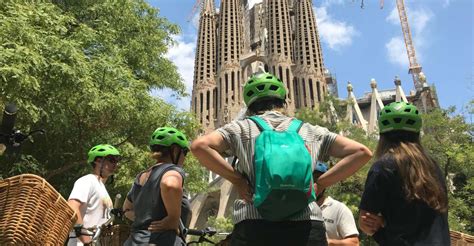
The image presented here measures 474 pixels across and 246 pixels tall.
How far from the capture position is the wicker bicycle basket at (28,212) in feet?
7.82

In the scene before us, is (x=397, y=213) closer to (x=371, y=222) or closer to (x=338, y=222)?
(x=371, y=222)

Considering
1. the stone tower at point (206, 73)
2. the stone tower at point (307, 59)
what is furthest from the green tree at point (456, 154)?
the stone tower at point (206, 73)

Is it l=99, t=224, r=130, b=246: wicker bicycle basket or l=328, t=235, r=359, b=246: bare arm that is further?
l=328, t=235, r=359, b=246: bare arm

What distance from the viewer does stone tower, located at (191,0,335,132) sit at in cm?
5309

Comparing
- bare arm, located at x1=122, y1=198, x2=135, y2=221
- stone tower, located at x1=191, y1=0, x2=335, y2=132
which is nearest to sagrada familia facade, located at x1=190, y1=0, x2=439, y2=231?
stone tower, located at x1=191, y1=0, x2=335, y2=132

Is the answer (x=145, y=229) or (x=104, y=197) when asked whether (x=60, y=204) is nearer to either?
(x=145, y=229)

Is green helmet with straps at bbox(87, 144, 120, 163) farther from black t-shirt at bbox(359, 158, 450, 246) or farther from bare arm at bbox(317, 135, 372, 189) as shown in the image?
black t-shirt at bbox(359, 158, 450, 246)

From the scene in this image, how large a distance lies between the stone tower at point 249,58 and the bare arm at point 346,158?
48132 mm

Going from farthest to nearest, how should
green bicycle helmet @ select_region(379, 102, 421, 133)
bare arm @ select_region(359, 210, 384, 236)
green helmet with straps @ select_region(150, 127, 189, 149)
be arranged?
green helmet with straps @ select_region(150, 127, 189, 149) < green bicycle helmet @ select_region(379, 102, 421, 133) < bare arm @ select_region(359, 210, 384, 236)

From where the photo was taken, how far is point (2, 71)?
6.41 metres

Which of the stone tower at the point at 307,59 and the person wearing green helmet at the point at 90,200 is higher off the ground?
the stone tower at the point at 307,59

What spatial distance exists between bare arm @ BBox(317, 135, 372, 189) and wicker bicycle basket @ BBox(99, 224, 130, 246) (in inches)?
56.1

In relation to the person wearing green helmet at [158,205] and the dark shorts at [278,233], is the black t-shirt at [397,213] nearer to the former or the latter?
the dark shorts at [278,233]

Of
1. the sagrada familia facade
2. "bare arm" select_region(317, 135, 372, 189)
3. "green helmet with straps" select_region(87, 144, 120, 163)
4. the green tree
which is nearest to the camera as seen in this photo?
"bare arm" select_region(317, 135, 372, 189)
